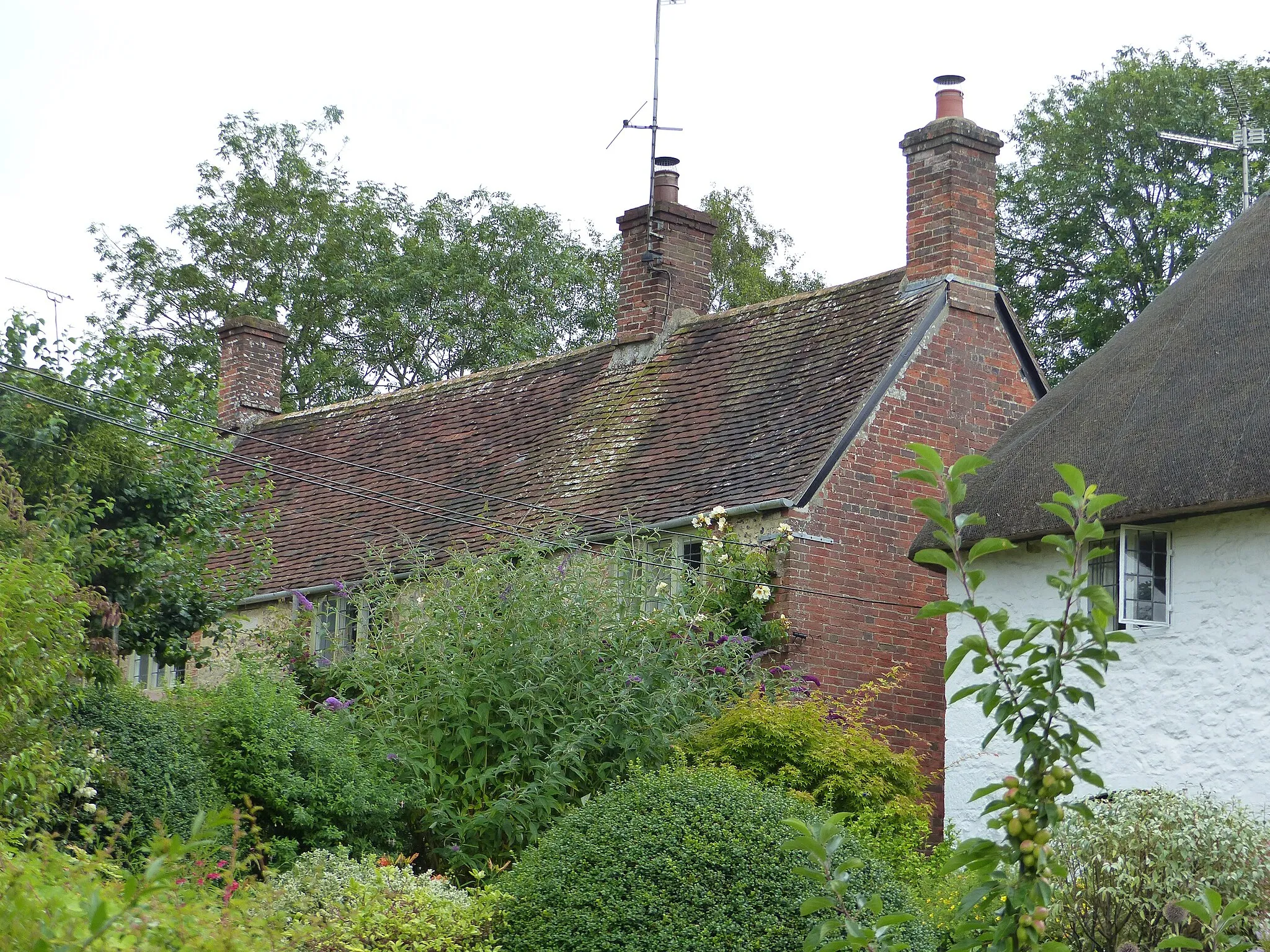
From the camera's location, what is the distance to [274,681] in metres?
13.2

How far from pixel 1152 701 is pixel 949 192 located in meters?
6.42

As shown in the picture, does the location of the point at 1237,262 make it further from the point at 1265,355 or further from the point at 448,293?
the point at 448,293

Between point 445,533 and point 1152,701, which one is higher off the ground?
point 445,533

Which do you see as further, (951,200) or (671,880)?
(951,200)

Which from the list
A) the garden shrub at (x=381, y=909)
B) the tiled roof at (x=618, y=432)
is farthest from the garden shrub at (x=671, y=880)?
the tiled roof at (x=618, y=432)

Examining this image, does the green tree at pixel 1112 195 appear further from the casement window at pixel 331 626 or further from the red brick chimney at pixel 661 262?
the casement window at pixel 331 626

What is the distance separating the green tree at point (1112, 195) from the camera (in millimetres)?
29797

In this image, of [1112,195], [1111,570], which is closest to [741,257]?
[1112,195]

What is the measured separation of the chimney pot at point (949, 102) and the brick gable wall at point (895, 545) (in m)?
1.96

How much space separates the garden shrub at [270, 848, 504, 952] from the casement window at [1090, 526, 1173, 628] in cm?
603

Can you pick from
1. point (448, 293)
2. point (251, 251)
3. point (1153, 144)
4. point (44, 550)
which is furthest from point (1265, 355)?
point (251, 251)

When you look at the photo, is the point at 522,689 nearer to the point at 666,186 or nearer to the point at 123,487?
the point at 123,487

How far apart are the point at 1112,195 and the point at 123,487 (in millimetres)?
23261

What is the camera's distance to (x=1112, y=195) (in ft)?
102
